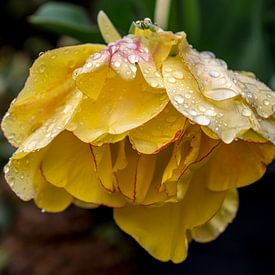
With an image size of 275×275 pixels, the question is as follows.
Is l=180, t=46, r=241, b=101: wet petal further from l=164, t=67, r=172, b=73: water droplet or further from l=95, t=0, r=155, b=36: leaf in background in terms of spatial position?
l=95, t=0, r=155, b=36: leaf in background

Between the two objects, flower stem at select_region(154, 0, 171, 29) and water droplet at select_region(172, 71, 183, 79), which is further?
flower stem at select_region(154, 0, 171, 29)

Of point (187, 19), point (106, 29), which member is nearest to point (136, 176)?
point (106, 29)

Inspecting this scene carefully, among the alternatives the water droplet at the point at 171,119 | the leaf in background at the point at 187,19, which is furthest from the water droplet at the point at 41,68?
the leaf in background at the point at 187,19

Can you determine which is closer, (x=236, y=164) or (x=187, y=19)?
(x=236, y=164)

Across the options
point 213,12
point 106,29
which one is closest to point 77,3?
point 213,12

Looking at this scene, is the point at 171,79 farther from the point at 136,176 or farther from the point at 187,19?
the point at 187,19

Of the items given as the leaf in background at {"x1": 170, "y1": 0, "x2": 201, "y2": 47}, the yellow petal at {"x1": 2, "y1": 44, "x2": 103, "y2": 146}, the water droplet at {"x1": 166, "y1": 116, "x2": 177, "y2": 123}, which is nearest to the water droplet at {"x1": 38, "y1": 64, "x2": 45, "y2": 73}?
the yellow petal at {"x1": 2, "y1": 44, "x2": 103, "y2": 146}
